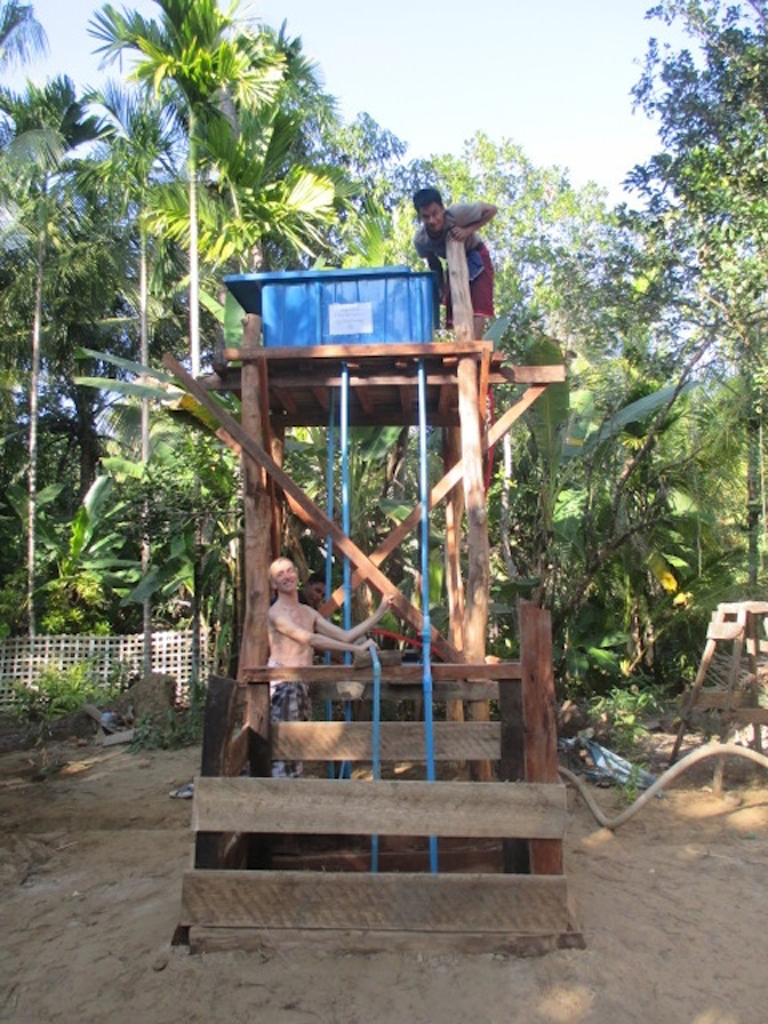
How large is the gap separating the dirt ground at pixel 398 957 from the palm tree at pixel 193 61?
322 inches

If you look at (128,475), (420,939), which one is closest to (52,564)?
(128,475)

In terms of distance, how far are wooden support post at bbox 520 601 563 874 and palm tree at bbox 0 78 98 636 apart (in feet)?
35.3

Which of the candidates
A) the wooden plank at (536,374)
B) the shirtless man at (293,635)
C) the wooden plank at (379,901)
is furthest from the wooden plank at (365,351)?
the wooden plank at (379,901)

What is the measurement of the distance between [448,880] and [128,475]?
9050 millimetres

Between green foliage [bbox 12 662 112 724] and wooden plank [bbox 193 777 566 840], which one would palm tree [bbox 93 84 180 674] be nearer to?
green foliage [bbox 12 662 112 724]

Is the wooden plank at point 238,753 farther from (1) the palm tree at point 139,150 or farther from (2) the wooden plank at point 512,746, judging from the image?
(1) the palm tree at point 139,150

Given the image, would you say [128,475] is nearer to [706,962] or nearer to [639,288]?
[639,288]

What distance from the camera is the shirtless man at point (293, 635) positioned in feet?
16.1

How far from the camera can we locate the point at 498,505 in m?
11.5

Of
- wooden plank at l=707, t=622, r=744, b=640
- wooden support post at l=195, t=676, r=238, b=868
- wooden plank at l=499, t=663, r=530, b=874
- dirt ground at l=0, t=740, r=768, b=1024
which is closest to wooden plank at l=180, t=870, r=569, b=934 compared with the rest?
dirt ground at l=0, t=740, r=768, b=1024

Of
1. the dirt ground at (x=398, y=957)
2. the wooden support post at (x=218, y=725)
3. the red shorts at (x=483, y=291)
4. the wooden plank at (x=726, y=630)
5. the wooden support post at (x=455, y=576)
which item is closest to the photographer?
the dirt ground at (x=398, y=957)

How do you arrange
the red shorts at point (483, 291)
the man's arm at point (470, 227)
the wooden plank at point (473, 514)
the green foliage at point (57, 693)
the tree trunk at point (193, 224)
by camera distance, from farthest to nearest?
the tree trunk at point (193, 224) < the green foliage at point (57, 693) < the red shorts at point (483, 291) < the man's arm at point (470, 227) < the wooden plank at point (473, 514)

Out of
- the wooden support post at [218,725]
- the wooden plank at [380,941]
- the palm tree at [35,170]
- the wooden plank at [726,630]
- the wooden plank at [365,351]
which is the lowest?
the wooden plank at [380,941]

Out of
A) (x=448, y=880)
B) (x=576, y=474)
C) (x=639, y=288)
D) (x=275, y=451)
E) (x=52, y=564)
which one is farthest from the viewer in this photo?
(x=52, y=564)
